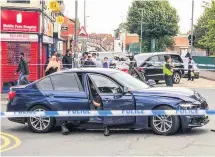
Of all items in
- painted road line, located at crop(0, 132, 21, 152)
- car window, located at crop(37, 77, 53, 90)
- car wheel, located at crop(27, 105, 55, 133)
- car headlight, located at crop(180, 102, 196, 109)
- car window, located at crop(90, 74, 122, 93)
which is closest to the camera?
painted road line, located at crop(0, 132, 21, 152)

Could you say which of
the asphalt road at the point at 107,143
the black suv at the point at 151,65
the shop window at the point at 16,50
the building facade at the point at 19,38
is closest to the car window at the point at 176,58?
the black suv at the point at 151,65

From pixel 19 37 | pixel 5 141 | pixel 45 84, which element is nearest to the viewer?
pixel 5 141

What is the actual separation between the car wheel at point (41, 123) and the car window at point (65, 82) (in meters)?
0.58

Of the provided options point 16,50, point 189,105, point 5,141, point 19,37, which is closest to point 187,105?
point 189,105

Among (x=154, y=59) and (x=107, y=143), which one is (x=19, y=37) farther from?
(x=107, y=143)

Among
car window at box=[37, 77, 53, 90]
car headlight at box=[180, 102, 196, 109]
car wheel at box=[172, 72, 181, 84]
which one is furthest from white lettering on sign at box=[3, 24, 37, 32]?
car headlight at box=[180, 102, 196, 109]

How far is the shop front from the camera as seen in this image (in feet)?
62.1

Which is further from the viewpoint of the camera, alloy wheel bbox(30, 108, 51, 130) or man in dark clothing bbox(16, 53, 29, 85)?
man in dark clothing bbox(16, 53, 29, 85)

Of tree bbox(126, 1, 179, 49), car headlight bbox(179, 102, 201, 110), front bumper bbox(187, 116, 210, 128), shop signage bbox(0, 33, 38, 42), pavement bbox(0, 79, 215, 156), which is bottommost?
pavement bbox(0, 79, 215, 156)

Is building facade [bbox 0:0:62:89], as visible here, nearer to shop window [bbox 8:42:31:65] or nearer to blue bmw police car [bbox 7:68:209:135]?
shop window [bbox 8:42:31:65]

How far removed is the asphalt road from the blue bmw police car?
0.26 meters

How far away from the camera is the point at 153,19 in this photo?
64312 mm

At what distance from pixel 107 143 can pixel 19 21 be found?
11.6 metres

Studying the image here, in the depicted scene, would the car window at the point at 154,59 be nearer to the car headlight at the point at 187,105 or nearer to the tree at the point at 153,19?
the car headlight at the point at 187,105
